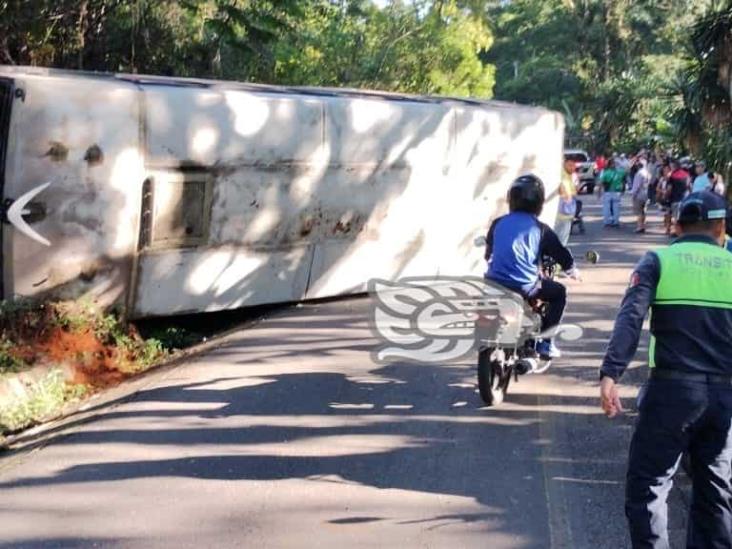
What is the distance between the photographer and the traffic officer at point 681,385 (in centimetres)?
482

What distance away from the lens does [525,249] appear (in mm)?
8500

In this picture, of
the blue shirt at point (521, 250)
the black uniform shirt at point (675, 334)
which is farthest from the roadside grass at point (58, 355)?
the black uniform shirt at point (675, 334)

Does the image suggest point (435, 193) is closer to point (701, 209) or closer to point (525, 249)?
point (525, 249)

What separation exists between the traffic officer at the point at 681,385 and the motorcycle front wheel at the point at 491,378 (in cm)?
329

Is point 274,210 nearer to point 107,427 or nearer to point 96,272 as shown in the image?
point 96,272

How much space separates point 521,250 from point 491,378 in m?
1.00

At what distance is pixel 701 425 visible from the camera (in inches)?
190

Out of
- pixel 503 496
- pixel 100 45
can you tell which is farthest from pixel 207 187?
pixel 100 45

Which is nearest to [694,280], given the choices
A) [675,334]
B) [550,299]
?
[675,334]

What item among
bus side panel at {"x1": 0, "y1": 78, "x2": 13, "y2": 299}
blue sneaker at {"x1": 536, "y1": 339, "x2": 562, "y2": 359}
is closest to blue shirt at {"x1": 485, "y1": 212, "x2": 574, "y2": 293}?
blue sneaker at {"x1": 536, "y1": 339, "x2": 562, "y2": 359}

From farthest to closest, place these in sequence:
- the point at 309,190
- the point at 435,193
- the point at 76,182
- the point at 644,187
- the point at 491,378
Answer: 1. the point at 644,187
2. the point at 435,193
3. the point at 309,190
4. the point at 76,182
5. the point at 491,378

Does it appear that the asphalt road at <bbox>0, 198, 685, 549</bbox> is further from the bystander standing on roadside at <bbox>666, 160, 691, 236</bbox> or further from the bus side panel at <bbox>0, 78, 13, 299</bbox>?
the bystander standing on roadside at <bbox>666, 160, 691, 236</bbox>

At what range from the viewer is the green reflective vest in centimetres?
488

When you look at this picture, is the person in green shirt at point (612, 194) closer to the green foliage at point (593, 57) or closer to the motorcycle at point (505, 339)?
the green foliage at point (593, 57)
